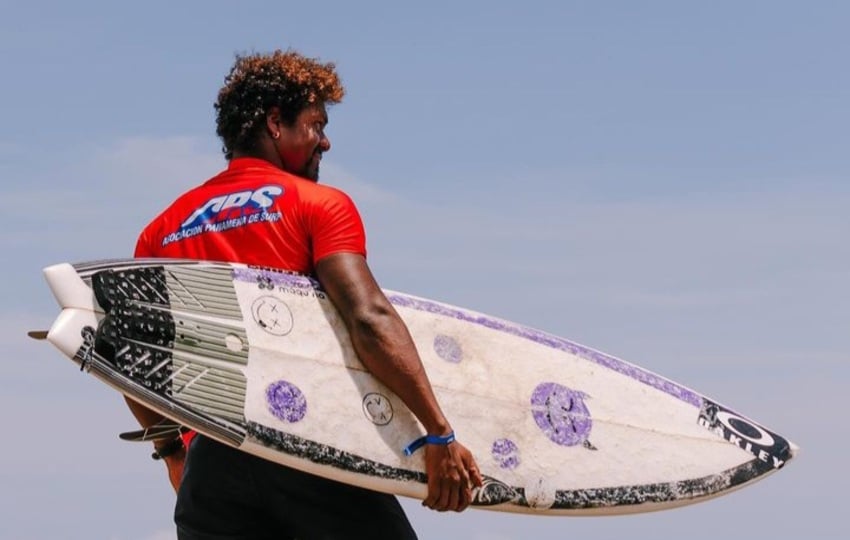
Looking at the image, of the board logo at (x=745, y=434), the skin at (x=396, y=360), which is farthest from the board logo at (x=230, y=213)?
the board logo at (x=745, y=434)

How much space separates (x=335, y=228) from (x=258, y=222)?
1.02ft

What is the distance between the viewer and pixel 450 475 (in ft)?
14.4

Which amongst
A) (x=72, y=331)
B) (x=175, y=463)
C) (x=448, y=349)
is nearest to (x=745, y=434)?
(x=448, y=349)

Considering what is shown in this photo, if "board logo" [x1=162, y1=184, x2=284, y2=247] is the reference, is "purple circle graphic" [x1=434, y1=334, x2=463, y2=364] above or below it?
below

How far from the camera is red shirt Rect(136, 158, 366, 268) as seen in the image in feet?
14.1

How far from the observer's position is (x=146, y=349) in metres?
4.45

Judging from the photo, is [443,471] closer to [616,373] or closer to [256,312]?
[256,312]

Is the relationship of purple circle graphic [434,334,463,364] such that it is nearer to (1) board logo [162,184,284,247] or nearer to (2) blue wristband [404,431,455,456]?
(2) blue wristband [404,431,455,456]

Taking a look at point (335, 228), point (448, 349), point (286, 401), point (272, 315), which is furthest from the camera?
point (448, 349)

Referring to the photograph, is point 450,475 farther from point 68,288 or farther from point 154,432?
point 68,288

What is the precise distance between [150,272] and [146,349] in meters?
0.29

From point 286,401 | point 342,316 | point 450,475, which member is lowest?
point 450,475

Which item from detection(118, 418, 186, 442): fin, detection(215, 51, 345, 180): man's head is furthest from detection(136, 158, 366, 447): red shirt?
detection(118, 418, 186, 442): fin

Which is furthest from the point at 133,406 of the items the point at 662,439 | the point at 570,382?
the point at 662,439
